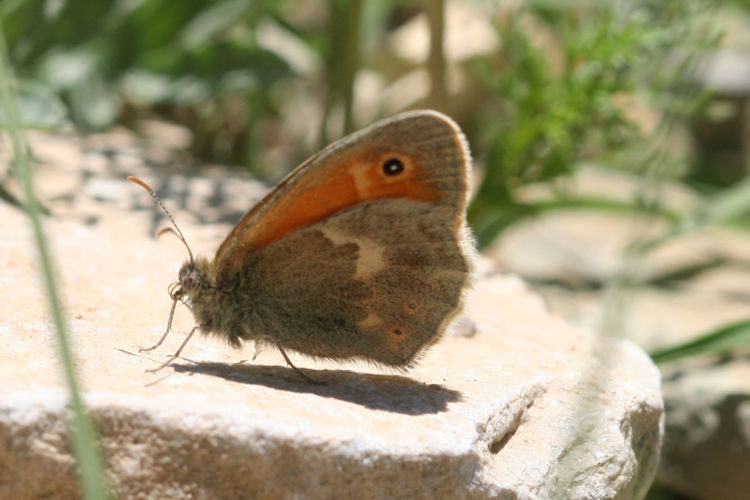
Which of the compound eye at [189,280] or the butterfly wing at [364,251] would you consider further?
the compound eye at [189,280]

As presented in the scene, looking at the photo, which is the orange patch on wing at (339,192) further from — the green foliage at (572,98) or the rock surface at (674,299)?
the green foliage at (572,98)

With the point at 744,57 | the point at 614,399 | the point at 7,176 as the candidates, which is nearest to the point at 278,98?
the point at 7,176

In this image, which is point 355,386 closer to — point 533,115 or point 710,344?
point 710,344

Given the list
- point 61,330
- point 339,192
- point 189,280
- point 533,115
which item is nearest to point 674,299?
point 533,115

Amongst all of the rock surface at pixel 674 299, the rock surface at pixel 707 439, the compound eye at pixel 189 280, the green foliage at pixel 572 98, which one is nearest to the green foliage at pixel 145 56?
the green foliage at pixel 572 98

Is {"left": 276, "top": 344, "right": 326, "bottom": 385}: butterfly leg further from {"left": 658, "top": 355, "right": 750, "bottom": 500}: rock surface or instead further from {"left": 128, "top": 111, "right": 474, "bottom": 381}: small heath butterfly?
{"left": 658, "top": 355, "right": 750, "bottom": 500}: rock surface

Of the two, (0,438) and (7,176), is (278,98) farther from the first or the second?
(0,438)

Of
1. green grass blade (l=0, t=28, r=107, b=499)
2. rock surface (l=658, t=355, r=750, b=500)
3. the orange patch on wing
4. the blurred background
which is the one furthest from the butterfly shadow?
rock surface (l=658, t=355, r=750, b=500)
